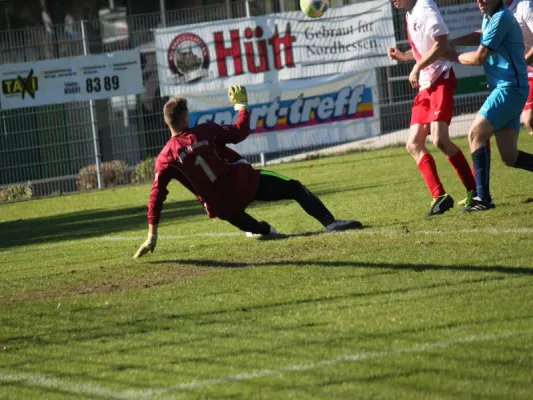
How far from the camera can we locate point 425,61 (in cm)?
1074

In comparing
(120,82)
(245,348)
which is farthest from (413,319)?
(120,82)

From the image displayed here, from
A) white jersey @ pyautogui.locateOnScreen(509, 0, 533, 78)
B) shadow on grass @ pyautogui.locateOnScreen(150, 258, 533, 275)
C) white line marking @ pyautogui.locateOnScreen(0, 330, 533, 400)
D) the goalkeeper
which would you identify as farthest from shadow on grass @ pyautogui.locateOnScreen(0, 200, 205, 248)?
white line marking @ pyautogui.locateOnScreen(0, 330, 533, 400)

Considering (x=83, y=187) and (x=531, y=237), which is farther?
(x=83, y=187)

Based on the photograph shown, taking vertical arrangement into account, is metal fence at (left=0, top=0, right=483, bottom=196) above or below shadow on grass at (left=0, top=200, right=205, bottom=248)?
above

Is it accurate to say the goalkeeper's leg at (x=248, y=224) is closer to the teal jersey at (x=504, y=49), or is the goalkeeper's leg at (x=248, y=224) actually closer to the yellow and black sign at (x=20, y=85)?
the teal jersey at (x=504, y=49)

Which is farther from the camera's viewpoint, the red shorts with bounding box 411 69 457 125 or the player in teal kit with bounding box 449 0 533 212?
the red shorts with bounding box 411 69 457 125

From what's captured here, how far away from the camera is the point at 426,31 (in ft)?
36.2

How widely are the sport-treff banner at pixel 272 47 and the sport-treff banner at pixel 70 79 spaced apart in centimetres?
68

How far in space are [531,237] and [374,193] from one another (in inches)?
218

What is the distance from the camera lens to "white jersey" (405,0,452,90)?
10938mm

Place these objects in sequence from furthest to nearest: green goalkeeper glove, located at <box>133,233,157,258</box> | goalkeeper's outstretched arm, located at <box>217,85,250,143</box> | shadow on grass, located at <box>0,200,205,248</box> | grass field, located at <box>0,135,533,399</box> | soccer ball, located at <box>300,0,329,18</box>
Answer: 1. soccer ball, located at <box>300,0,329,18</box>
2. shadow on grass, located at <box>0,200,205,248</box>
3. goalkeeper's outstretched arm, located at <box>217,85,250,143</box>
4. green goalkeeper glove, located at <box>133,233,157,258</box>
5. grass field, located at <box>0,135,533,399</box>

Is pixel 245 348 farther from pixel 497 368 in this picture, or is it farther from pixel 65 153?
pixel 65 153

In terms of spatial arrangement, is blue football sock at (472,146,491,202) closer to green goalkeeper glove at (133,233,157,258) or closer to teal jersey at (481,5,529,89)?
teal jersey at (481,5,529,89)

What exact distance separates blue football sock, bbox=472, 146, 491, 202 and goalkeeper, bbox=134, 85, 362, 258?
1.22 m
